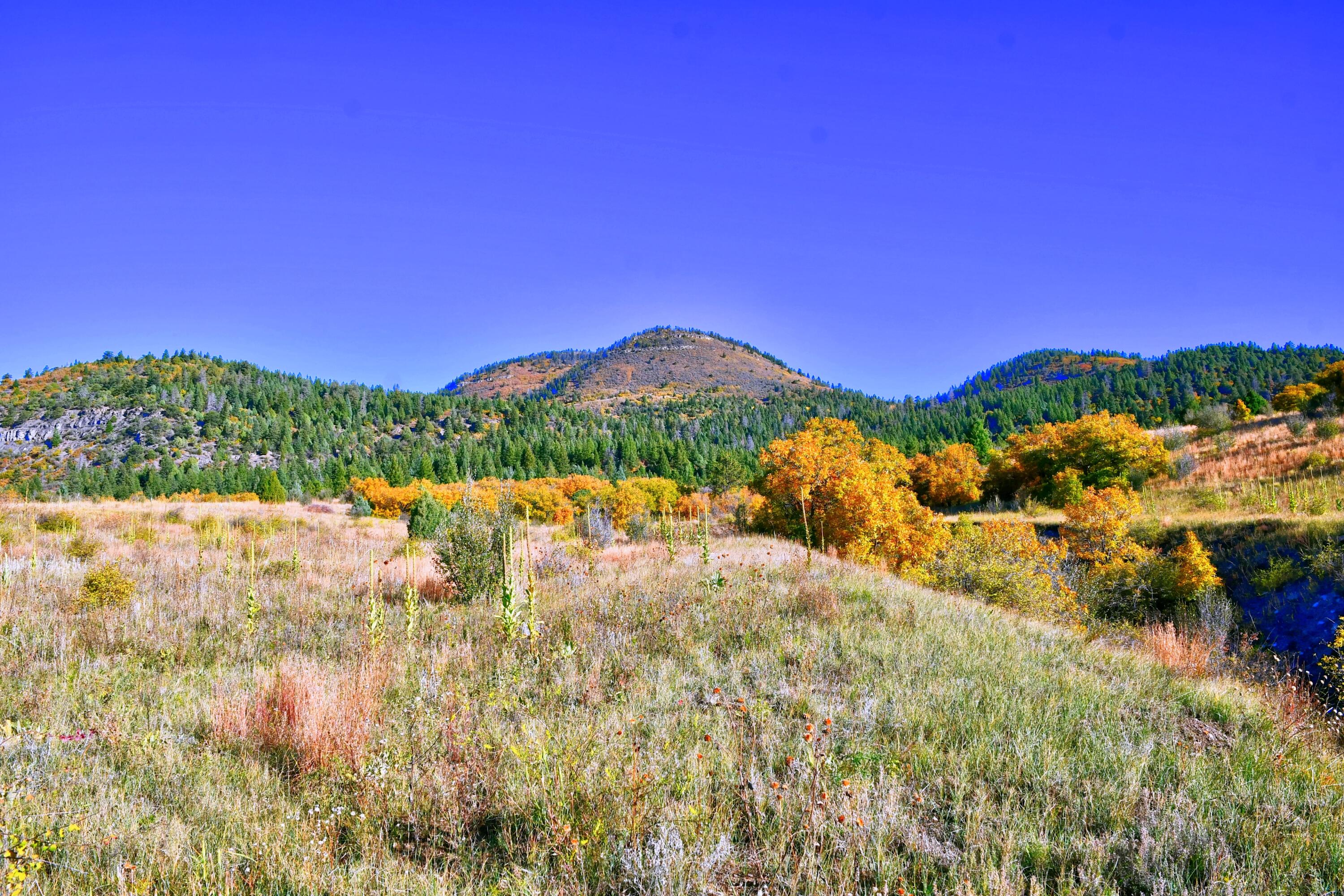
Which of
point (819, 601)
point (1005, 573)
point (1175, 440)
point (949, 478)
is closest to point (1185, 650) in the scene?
point (819, 601)

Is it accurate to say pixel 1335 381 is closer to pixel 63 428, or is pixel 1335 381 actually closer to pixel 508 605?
pixel 508 605

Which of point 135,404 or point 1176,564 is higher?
point 135,404

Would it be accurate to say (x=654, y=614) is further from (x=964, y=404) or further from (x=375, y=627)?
(x=964, y=404)

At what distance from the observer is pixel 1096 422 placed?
29.9 metres

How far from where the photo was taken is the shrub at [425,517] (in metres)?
21.2

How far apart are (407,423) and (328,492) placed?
61.5 metres

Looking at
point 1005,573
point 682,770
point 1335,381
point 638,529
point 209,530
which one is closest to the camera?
point 682,770

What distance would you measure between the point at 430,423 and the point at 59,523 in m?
112

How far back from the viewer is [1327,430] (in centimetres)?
2389

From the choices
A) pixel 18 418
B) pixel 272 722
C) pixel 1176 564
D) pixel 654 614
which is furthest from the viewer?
pixel 18 418

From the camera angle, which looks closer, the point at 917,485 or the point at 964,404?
the point at 917,485

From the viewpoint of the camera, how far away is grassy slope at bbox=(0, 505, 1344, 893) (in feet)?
9.59

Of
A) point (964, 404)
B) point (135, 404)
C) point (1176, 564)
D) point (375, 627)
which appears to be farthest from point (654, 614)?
point (964, 404)

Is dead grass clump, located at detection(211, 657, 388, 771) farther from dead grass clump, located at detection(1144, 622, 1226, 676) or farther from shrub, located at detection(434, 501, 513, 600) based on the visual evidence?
dead grass clump, located at detection(1144, 622, 1226, 676)
